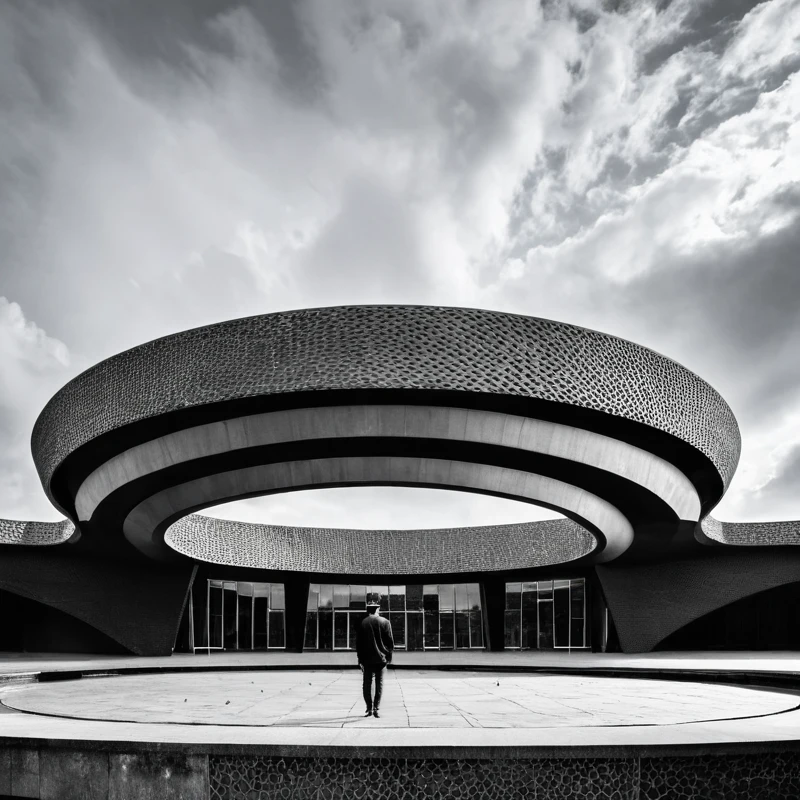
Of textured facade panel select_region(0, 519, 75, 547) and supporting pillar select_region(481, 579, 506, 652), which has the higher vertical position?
textured facade panel select_region(0, 519, 75, 547)

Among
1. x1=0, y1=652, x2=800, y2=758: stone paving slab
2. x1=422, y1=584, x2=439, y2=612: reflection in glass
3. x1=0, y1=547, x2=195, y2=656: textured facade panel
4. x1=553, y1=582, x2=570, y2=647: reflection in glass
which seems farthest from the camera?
x1=422, y1=584, x2=439, y2=612: reflection in glass

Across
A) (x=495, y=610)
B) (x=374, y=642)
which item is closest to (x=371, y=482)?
(x=374, y=642)

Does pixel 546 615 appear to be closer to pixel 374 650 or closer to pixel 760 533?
pixel 760 533

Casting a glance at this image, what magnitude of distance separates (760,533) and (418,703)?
24945 mm

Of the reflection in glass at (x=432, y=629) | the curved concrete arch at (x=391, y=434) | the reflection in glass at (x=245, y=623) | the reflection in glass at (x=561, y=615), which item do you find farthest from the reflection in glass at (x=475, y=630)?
the curved concrete arch at (x=391, y=434)

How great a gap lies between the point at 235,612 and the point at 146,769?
32888mm

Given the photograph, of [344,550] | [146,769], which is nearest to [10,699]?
[146,769]

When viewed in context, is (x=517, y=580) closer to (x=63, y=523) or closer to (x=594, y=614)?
(x=594, y=614)

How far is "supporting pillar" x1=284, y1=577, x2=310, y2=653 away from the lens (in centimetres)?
3750

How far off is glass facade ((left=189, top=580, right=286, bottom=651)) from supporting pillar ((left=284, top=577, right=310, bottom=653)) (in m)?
0.45

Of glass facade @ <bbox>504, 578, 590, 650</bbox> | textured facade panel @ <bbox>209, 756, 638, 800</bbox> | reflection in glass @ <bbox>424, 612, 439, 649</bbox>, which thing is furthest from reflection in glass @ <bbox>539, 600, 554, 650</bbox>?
textured facade panel @ <bbox>209, 756, 638, 800</bbox>

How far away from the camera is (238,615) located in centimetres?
3738

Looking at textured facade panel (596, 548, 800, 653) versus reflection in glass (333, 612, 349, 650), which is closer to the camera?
textured facade panel (596, 548, 800, 653)

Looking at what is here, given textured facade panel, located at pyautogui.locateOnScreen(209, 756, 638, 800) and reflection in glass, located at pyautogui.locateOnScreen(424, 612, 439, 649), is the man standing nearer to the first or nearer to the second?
textured facade panel, located at pyautogui.locateOnScreen(209, 756, 638, 800)
